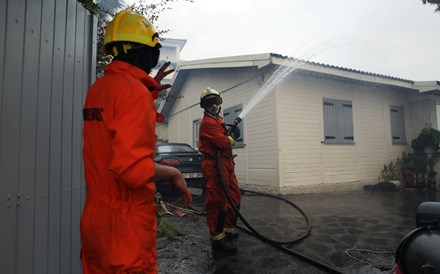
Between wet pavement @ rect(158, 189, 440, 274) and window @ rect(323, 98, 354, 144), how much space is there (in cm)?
306

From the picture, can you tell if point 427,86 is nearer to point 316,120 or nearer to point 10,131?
point 316,120

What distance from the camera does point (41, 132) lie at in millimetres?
1839

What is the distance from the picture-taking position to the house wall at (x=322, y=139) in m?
9.31

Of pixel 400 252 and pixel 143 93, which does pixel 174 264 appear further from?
pixel 143 93

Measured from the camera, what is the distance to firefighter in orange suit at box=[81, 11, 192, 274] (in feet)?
4.12

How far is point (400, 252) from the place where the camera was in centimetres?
Answer: 179

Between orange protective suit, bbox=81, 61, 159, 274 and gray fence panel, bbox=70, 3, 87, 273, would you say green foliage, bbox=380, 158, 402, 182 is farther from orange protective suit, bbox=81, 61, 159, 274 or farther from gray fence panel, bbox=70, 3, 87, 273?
orange protective suit, bbox=81, 61, 159, 274

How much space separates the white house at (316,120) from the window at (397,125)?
42 millimetres

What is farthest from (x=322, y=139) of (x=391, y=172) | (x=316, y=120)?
(x=391, y=172)

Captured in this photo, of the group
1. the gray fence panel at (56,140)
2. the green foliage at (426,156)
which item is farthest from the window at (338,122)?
the gray fence panel at (56,140)

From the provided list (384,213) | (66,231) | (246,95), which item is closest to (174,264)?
(66,231)

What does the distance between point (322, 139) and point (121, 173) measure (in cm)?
954

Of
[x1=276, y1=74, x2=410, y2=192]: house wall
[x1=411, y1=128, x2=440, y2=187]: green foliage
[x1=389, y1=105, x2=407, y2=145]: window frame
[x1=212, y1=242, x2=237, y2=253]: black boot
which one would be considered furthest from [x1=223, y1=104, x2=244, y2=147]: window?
[x1=212, y1=242, x2=237, y2=253]: black boot

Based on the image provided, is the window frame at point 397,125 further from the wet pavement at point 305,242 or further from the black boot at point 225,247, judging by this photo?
the black boot at point 225,247
